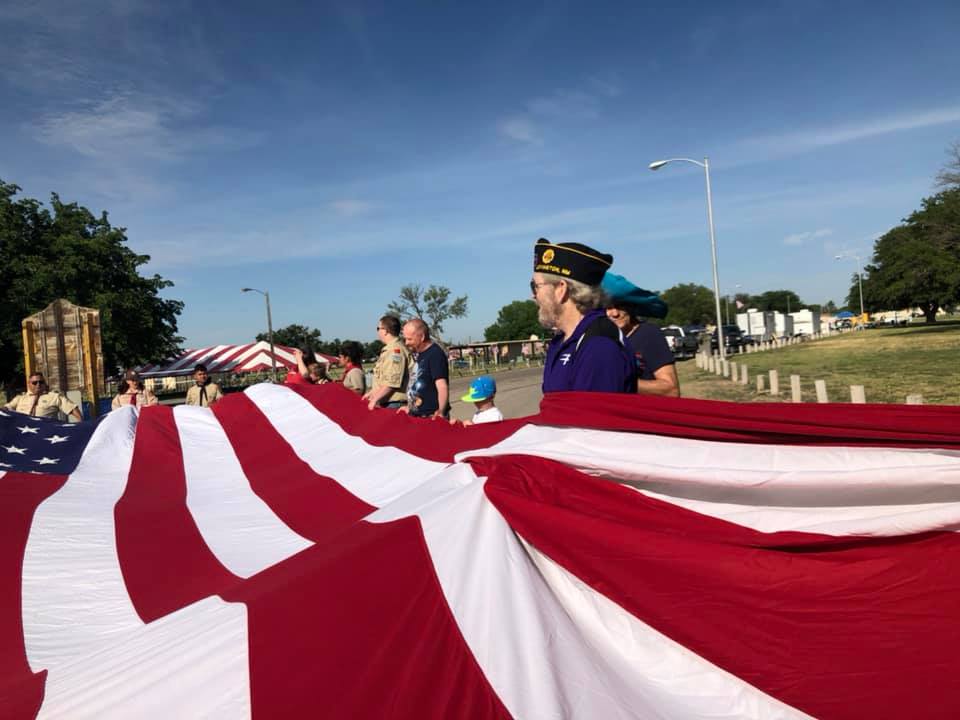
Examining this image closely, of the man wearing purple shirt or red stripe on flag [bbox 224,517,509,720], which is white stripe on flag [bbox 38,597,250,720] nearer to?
red stripe on flag [bbox 224,517,509,720]

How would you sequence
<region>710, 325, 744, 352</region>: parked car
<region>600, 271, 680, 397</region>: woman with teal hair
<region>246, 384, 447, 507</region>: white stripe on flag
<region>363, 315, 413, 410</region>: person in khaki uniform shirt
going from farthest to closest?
<region>710, 325, 744, 352</region>: parked car
<region>363, 315, 413, 410</region>: person in khaki uniform shirt
<region>600, 271, 680, 397</region>: woman with teal hair
<region>246, 384, 447, 507</region>: white stripe on flag

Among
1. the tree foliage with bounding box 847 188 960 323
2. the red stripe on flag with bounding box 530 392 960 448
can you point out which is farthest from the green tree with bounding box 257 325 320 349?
the red stripe on flag with bounding box 530 392 960 448

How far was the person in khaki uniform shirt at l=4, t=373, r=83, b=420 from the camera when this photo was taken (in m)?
7.88

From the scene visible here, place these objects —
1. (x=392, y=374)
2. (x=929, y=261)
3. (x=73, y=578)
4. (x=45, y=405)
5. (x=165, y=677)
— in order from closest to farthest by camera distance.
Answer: (x=165, y=677)
(x=73, y=578)
(x=392, y=374)
(x=45, y=405)
(x=929, y=261)

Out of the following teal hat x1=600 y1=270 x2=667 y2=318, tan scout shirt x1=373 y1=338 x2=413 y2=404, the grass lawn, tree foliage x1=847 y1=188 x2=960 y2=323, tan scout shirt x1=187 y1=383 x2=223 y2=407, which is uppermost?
tree foliage x1=847 y1=188 x2=960 y2=323

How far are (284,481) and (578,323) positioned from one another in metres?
2.26

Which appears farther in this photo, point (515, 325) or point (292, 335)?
point (515, 325)

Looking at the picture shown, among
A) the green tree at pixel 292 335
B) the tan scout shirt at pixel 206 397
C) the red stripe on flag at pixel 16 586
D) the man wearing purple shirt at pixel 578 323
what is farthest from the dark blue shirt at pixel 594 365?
the green tree at pixel 292 335

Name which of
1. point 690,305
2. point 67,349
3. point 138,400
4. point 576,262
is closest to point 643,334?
point 576,262

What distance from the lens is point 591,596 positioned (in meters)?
1.88

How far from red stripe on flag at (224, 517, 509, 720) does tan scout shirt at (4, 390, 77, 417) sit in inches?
295

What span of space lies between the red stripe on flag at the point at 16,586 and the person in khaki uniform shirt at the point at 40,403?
4.50 meters

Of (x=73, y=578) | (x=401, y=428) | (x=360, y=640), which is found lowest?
(x=73, y=578)

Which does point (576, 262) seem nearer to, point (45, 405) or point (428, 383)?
point (428, 383)
